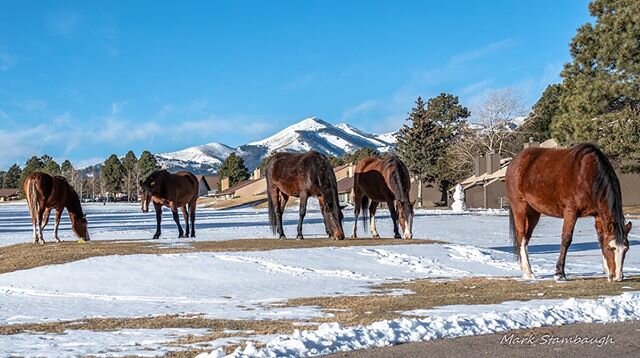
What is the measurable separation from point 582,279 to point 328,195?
26.0 ft

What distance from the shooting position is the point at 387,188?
805 inches

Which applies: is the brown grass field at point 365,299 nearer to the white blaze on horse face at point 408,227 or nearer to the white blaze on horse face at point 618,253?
the white blaze on horse face at point 618,253

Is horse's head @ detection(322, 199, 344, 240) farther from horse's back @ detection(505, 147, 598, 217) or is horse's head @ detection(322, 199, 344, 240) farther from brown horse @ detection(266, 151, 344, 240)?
horse's back @ detection(505, 147, 598, 217)

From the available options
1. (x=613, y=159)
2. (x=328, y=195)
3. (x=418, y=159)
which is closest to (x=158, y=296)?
(x=328, y=195)

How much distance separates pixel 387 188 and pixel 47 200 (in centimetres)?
965

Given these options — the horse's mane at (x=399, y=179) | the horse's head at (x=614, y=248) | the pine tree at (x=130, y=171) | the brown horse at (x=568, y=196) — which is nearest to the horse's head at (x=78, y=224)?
the horse's mane at (x=399, y=179)

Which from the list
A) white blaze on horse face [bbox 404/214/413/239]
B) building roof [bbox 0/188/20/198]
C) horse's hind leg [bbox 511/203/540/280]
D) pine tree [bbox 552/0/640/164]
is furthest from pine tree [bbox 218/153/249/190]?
horse's hind leg [bbox 511/203/540/280]

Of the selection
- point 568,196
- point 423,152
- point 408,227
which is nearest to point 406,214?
point 408,227

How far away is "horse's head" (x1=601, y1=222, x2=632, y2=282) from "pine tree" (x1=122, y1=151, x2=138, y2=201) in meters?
145

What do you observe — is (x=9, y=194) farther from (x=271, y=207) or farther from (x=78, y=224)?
(x=271, y=207)

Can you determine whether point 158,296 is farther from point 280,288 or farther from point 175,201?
point 175,201

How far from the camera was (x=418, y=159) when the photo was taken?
7431 cm

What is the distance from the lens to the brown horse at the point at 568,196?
450 inches

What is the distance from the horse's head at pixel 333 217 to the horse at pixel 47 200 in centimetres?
727
